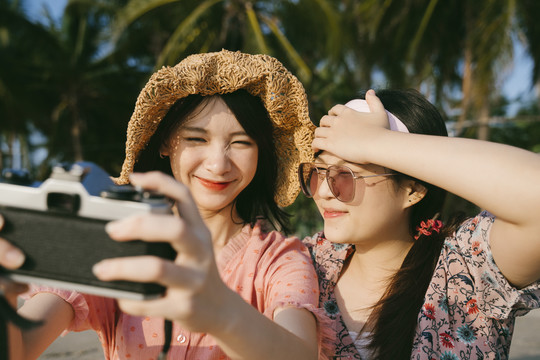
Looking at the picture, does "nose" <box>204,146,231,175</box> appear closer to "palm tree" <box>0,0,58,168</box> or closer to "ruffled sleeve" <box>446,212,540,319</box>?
"ruffled sleeve" <box>446,212,540,319</box>

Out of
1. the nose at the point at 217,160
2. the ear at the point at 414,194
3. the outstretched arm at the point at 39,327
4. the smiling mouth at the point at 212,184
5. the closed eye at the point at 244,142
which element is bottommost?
the outstretched arm at the point at 39,327

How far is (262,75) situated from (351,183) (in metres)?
0.60

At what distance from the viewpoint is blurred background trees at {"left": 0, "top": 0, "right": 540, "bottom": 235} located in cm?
1327

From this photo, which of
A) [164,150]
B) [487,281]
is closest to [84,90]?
[164,150]

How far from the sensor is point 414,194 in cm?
228

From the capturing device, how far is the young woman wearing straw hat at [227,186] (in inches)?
67.8

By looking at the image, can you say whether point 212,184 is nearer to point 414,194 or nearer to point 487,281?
point 414,194

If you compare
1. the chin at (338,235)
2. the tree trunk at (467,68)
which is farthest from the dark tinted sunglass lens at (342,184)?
the tree trunk at (467,68)

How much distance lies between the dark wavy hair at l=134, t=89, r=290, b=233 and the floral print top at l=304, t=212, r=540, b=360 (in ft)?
2.15

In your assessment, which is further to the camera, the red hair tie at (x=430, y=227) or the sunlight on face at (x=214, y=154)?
the red hair tie at (x=430, y=227)

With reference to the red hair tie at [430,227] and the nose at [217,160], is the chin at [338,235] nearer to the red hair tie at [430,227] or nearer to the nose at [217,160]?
the red hair tie at [430,227]

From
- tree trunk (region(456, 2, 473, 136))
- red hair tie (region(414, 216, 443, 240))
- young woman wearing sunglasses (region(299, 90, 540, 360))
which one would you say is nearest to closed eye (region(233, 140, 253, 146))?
young woman wearing sunglasses (region(299, 90, 540, 360))

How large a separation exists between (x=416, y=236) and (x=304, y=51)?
15.5m

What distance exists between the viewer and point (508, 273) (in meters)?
1.75
